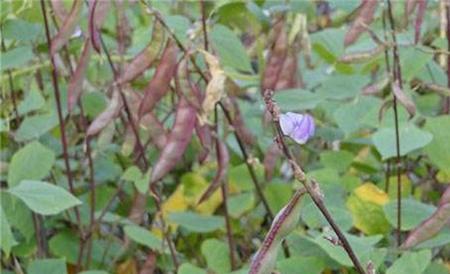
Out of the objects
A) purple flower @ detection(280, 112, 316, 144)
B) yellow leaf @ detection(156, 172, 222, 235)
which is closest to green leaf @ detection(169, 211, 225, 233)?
yellow leaf @ detection(156, 172, 222, 235)

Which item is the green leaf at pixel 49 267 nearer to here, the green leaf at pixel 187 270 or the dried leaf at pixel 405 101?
the green leaf at pixel 187 270

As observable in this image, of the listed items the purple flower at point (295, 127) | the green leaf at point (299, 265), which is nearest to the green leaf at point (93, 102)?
the green leaf at point (299, 265)

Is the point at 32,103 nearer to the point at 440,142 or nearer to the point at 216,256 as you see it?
the point at 216,256

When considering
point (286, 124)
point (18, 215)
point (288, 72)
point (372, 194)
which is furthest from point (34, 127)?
point (286, 124)

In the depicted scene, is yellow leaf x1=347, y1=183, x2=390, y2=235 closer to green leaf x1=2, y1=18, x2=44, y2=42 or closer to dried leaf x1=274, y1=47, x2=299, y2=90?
dried leaf x1=274, y1=47, x2=299, y2=90

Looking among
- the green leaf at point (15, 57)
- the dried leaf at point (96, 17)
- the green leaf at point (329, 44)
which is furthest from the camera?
the green leaf at point (329, 44)

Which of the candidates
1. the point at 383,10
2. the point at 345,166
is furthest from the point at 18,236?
the point at 383,10
